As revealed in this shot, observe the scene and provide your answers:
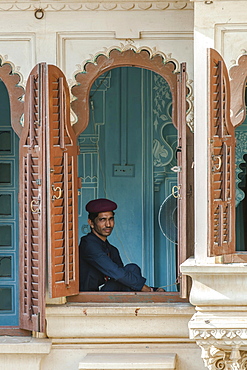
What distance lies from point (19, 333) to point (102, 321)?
55 centimetres

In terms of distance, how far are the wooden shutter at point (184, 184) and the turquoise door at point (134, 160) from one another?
160 cm

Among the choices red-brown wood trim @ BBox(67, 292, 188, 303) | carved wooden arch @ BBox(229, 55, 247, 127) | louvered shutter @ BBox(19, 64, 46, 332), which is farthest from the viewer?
red-brown wood trim @ BBox(67, 292, 188, 303)

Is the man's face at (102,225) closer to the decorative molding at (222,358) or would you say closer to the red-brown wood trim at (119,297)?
the red-brown wood trim at (119,297)

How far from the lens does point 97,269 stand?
278 inches

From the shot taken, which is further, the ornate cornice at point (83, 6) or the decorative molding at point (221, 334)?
the ornate cornice at point (83, 6)

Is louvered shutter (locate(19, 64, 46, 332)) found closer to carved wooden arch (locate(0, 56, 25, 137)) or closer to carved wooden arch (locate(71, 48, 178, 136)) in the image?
carved wooden arch (locate(0, 56, 25, 137))

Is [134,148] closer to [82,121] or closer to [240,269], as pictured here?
[82,121]

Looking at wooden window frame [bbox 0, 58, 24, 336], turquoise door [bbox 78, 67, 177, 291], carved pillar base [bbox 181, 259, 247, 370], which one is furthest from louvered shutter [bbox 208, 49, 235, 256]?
turquoise door [bbox 78, 67, 177, 291]

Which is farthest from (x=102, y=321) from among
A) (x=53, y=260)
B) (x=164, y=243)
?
(x=164, y=243)

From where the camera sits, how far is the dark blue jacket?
6.92 meters

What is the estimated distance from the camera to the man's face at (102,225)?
23.9ft

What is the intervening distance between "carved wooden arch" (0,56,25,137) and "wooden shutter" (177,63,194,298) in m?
1.02

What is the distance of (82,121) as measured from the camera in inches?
260

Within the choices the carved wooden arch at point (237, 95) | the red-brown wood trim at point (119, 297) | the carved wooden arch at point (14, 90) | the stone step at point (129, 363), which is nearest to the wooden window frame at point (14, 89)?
the carved wooden arch at point (14, 90)
